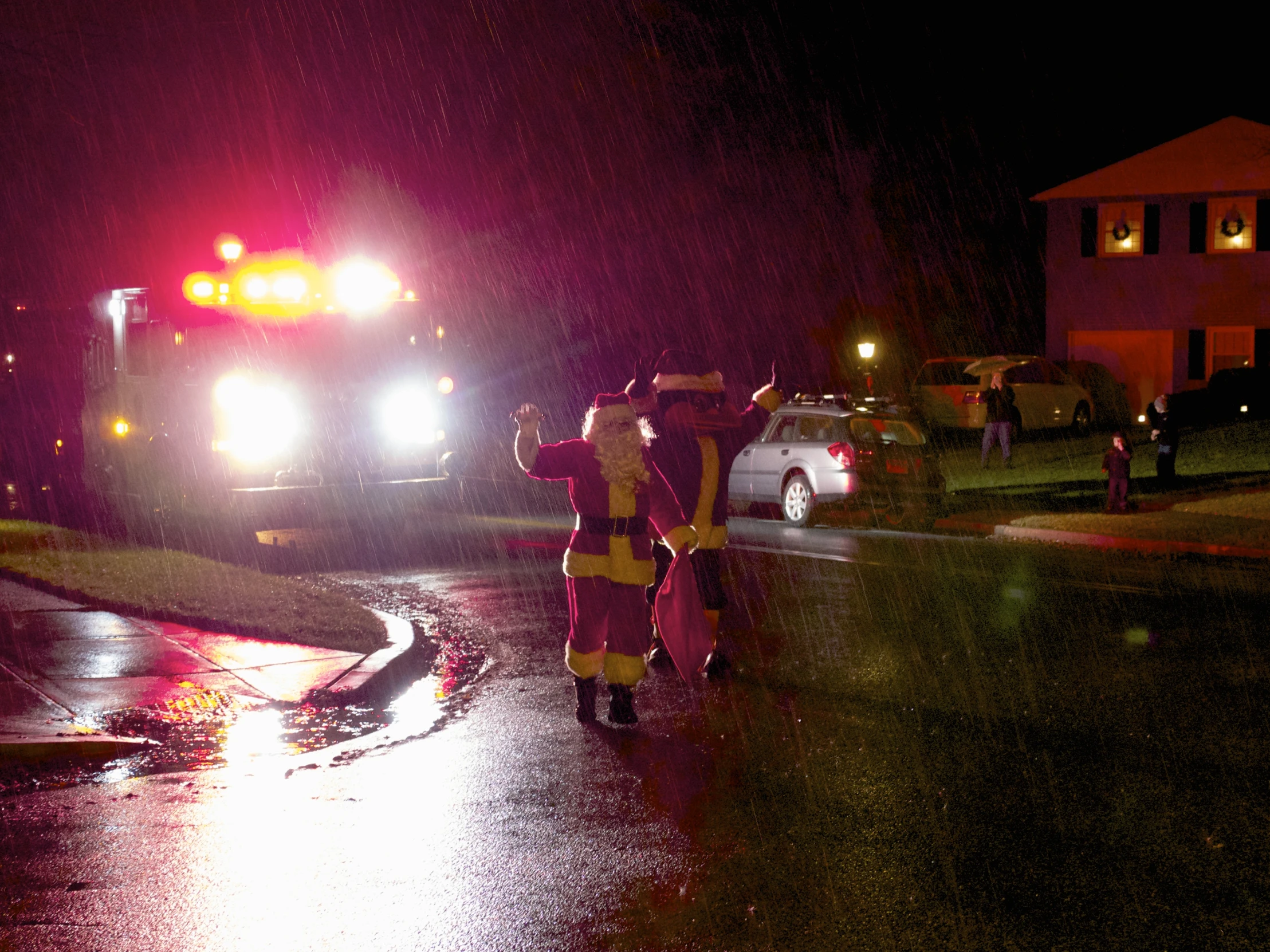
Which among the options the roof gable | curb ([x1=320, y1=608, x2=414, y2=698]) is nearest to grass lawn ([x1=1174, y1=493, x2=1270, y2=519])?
curb ([x1=320, y1=608, x2=414, y2=698])

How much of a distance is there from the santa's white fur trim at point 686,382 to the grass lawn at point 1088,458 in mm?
12880

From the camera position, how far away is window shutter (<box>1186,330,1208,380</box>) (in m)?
33.2

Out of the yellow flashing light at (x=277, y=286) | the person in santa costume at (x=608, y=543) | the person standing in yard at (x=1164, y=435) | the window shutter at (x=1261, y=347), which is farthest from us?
the window shutter at (x=1261, y=347)

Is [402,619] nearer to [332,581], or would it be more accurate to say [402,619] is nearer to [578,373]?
[332,581]

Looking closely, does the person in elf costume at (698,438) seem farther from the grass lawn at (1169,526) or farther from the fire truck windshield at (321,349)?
the grass lawn at (1169,526)

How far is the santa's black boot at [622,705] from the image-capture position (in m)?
6.47

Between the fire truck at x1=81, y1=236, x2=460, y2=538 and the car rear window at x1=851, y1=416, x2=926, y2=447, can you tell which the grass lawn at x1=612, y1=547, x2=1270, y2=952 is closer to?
the car rear window at x1=851, y1=416, x2=926, y2=447

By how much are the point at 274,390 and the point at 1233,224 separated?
89.1 ft

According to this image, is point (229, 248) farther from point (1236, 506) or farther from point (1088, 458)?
point (1088, 458)

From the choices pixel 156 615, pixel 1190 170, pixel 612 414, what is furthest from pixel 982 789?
pixel 1190 170

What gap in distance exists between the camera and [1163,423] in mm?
17938

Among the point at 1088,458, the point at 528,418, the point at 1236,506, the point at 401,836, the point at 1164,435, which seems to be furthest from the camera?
the point at 1088,458

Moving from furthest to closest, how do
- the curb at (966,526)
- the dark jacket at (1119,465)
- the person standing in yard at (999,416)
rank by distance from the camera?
1. the person standing in yard at (999,416)
2. the dark jacket at (1119,465)
3. the curb at (966,526)

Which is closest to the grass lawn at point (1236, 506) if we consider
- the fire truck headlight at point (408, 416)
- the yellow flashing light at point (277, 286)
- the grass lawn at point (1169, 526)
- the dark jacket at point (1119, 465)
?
the grass lawn at point (1169, 526)
